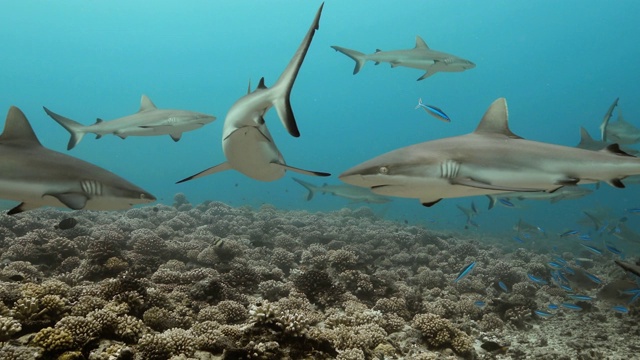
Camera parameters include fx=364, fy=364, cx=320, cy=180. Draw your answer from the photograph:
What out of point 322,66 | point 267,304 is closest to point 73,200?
point 267,304

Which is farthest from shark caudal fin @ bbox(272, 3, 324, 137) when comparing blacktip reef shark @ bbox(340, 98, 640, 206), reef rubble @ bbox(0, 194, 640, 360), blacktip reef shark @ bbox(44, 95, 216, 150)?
blacktip reef shark @ bbox(44, 95, 216, 150)

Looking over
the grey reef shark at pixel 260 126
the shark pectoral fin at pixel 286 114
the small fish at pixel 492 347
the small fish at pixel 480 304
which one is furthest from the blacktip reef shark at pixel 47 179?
the small fish at pixel 480 304

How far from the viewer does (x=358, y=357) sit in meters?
4.32

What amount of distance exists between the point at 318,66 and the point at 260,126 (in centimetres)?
16190

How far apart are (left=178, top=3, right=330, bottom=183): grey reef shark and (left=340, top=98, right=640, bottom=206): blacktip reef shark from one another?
740 mm

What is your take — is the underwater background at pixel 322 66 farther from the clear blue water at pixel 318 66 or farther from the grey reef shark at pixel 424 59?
the grey reef shark at pixel 424 59

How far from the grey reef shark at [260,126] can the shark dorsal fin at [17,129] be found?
222 centimetres

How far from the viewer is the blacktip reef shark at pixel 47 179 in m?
4.10

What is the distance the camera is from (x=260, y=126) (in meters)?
4.01

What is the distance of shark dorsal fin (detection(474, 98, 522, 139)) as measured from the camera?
4.59m

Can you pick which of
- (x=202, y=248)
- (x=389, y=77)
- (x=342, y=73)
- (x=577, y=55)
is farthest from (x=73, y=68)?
(x=577, y=55)

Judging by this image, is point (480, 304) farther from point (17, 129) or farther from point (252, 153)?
point (17, 129)

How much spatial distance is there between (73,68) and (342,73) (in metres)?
109

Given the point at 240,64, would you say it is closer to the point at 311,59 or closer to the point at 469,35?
the point at 311,59
